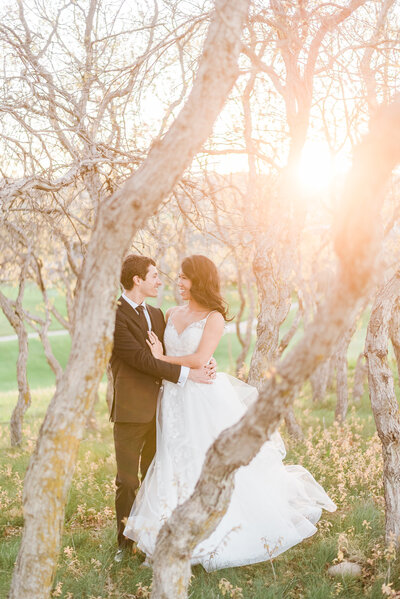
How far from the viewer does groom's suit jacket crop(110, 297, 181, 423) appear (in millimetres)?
4965

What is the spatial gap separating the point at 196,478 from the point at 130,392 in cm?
92

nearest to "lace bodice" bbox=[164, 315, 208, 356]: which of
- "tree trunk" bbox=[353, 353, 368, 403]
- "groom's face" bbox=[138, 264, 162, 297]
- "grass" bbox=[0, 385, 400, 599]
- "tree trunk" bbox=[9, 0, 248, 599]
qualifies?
"groom's face" bbox=[138, 264, 162, 297]

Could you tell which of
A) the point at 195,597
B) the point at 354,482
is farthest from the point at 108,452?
the point at 195,597

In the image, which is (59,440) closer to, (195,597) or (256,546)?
(195,597)

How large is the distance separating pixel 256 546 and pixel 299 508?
710mm

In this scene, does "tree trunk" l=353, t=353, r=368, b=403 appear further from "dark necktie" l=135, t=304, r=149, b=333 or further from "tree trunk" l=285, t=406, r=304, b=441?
"dark necktie" l=135, t=304, r=149, b=333

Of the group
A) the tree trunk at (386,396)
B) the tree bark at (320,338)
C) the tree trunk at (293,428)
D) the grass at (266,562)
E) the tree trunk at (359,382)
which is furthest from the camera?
the tree trunk at (359,382)

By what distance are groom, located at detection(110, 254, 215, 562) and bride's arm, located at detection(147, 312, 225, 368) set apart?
2.9 inches

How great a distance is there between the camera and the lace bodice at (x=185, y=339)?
5145 millimetres

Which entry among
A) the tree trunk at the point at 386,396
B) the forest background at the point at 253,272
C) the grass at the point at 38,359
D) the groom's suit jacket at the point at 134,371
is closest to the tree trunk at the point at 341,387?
the forest background at the point at 253,272

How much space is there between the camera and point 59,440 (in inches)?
122

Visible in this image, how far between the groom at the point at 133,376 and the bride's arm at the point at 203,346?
0.24 feet

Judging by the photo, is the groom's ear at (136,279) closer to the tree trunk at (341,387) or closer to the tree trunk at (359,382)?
the tree trunk at (341,387)

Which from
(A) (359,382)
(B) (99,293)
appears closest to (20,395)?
(B) (99,293)
